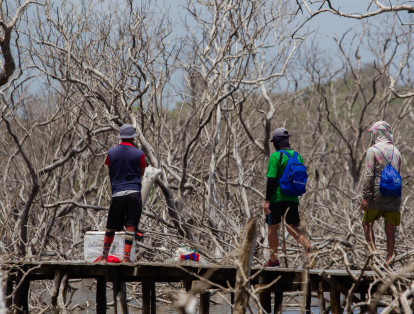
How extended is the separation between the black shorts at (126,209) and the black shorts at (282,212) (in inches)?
57.3

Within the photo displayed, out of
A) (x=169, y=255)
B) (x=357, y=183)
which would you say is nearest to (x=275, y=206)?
(x=169, y=255)

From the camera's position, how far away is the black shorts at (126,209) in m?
7.48

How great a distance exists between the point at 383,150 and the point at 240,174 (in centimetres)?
640

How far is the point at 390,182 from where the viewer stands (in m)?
7.08

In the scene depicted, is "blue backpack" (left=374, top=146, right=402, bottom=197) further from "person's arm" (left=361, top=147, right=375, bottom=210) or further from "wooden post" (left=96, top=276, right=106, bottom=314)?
"wooden post" (left=96, top=276, right=106, bottom=314)

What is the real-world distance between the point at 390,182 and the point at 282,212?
1169 millimetres

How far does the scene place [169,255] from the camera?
38.3 feet

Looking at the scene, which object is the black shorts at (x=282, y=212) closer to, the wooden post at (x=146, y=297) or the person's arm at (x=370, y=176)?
the person's arm at (x=370, y=176)

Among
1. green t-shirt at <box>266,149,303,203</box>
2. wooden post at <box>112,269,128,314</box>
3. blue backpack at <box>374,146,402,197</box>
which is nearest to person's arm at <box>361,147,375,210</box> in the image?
blue backpack at <box>374,146,402,197</box>

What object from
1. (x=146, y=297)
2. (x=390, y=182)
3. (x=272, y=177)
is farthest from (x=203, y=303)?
(x=390, y=182)

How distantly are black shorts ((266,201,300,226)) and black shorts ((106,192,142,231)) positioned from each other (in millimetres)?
1456

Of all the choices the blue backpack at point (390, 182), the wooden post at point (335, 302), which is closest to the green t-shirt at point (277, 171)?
→ the blue backpack at point (390, 182)

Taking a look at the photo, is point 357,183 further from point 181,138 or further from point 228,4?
point 228,4

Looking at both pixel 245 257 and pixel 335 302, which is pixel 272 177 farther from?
pixel 245 257
